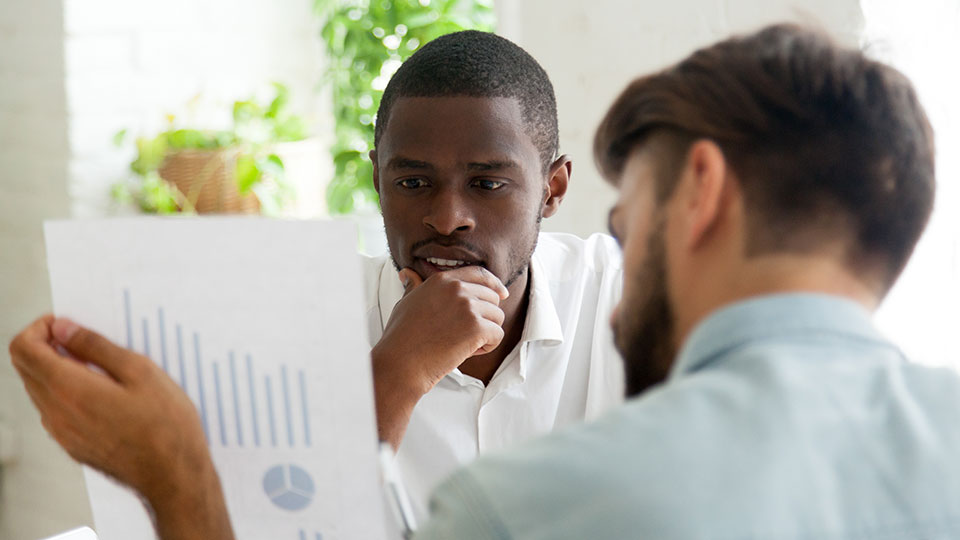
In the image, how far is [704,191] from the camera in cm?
61

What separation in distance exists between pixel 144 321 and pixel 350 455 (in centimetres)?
18

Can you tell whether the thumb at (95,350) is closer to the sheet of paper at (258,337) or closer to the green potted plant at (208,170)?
the sheet of paper at (258,337)

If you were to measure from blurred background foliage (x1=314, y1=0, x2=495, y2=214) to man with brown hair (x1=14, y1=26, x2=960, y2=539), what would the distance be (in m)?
1.67

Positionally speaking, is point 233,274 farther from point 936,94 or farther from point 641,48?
point 641,48

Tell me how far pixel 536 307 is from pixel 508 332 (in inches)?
2.1

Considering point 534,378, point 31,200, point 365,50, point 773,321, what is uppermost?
point 365,50

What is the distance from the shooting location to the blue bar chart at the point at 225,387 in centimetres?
68

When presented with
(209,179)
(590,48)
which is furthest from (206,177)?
(590,48)

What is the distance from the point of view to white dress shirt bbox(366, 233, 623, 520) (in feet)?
4.06

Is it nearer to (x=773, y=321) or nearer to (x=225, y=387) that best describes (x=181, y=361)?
(x=225, y=387)

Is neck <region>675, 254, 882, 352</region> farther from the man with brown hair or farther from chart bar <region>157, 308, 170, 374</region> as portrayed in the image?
chart bar <region>157, 308, 170, 374</region>

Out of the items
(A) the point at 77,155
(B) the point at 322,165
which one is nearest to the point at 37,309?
(A) the point at 77,155

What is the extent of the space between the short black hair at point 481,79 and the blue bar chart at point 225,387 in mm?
565

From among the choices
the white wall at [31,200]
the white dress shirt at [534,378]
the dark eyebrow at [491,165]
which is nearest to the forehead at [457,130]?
the dark eyebrow at [491,165]
